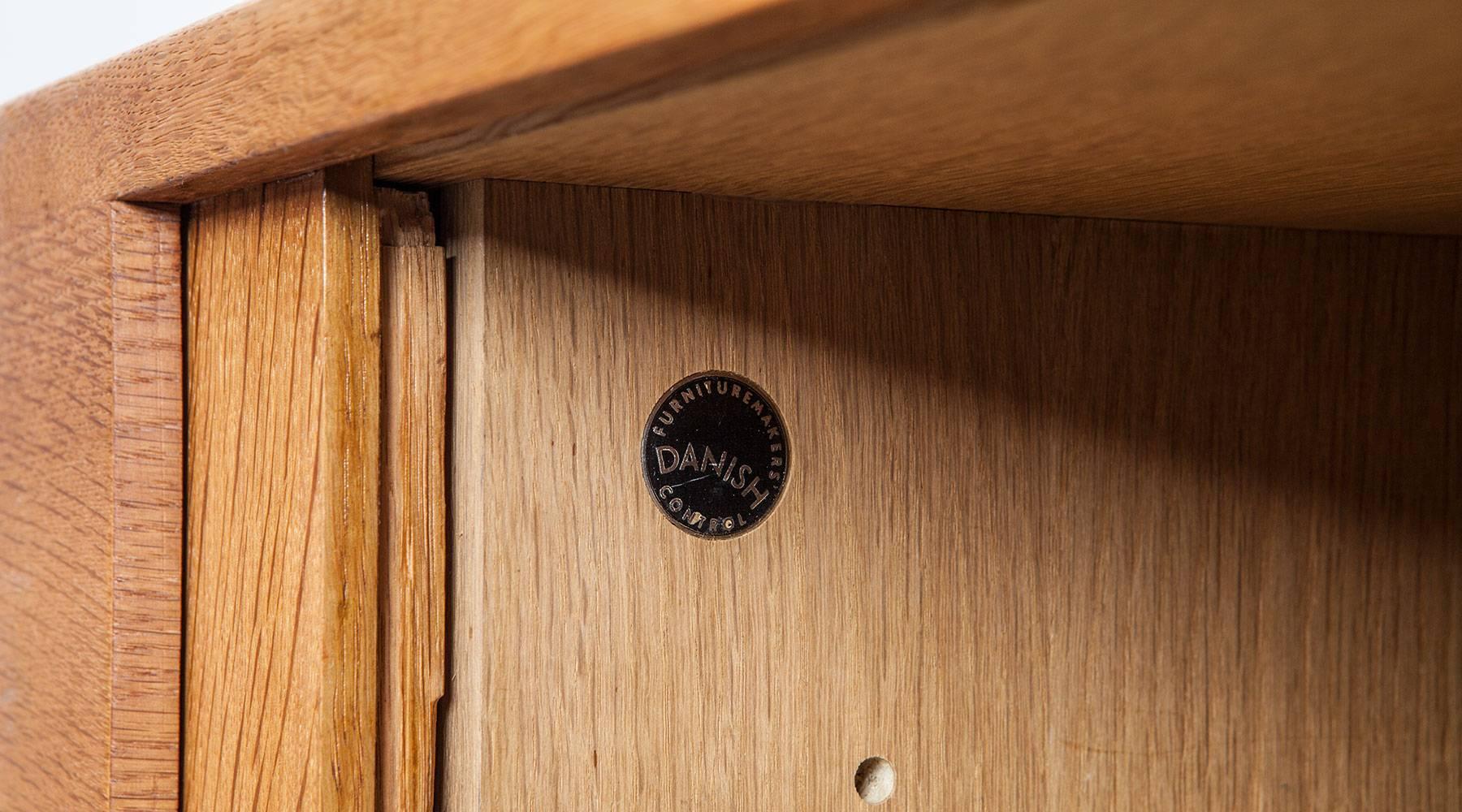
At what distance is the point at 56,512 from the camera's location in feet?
1.99

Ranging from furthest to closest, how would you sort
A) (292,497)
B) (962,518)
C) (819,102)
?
1. (962,518)
2. (292,497)
3. (819,102)

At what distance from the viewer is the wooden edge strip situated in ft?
1.80

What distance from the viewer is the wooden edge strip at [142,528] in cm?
55

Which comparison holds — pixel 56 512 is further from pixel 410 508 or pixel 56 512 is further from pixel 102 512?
pixel 410 508

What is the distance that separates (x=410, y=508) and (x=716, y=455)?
121 millimetres

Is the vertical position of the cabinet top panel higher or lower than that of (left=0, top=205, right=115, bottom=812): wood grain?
higher

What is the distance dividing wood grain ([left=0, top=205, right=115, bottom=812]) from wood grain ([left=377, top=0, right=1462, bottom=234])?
0.61 feet

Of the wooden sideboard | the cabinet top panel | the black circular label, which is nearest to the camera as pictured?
the cabinet top panel

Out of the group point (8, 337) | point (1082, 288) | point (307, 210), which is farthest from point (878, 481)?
point (8, 337)

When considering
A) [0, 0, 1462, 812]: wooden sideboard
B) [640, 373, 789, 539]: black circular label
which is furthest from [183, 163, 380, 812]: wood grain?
[640, 373, 789, 539]: black circular label

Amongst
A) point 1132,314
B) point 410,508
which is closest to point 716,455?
point 410,508

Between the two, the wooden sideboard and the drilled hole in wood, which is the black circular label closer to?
the wooden sideboard

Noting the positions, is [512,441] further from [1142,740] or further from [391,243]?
[1142,740]

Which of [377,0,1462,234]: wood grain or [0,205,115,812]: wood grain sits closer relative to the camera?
[377,0,1462,234]: wood grain
